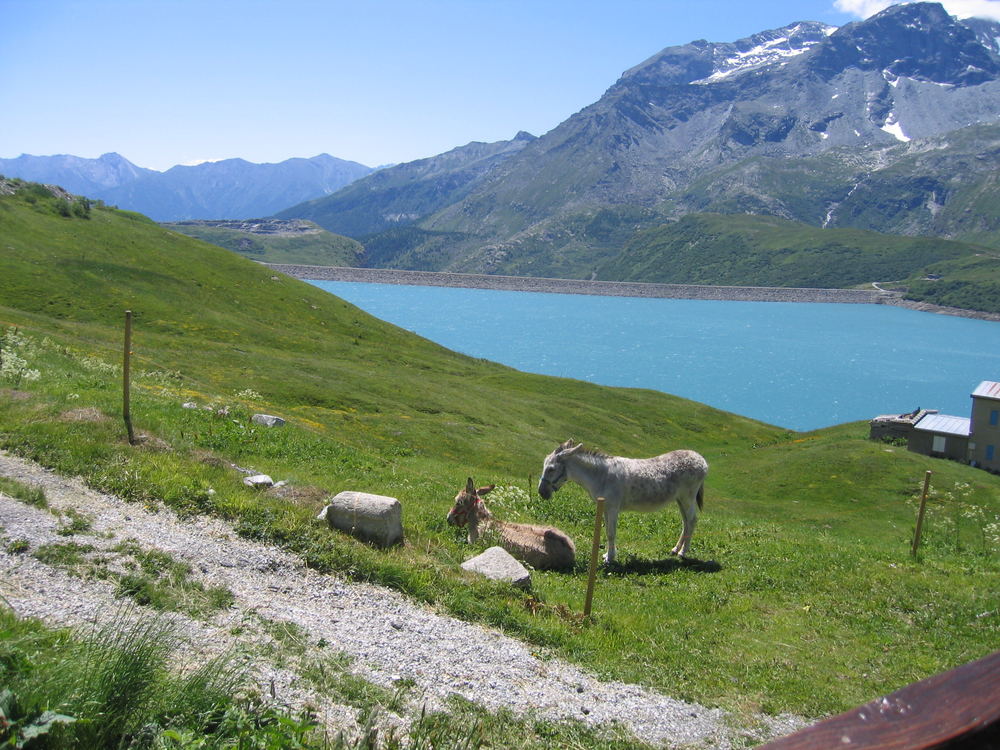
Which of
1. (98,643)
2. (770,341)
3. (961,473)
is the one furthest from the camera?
(770,341)

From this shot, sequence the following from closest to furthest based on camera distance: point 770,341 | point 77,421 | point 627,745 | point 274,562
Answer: point 627,745
point 274,562
point 77,421
point 770,341

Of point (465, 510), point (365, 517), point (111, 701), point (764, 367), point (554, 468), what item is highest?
point (111, 701)

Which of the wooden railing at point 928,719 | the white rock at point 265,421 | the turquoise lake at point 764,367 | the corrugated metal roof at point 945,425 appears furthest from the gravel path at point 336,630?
the turquoise lake at point 764,367

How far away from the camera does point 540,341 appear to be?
180 metres

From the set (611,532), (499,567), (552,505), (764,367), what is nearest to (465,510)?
(499,567)

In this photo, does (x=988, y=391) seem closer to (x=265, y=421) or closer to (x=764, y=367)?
(x=265, y=421)

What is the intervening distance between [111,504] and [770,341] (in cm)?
20235

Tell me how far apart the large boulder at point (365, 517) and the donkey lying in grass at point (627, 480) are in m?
4.37

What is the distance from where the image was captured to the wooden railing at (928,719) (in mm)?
1864

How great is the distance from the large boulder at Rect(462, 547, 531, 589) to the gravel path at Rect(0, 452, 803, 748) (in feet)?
7.61

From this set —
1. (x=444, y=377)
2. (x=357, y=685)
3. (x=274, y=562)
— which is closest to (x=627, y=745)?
(x=357, y=685)

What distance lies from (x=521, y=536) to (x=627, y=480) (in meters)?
3.41

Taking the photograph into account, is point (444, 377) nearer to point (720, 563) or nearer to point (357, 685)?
point (720, 563)

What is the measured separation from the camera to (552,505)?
2534 centimetres
